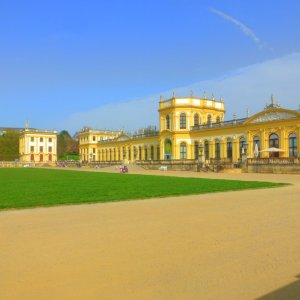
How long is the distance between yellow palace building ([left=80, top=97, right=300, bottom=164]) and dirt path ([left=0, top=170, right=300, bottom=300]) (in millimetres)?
34865

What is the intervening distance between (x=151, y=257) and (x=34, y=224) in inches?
165

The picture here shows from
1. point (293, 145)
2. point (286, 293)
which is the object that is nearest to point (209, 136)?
point (293, 145)

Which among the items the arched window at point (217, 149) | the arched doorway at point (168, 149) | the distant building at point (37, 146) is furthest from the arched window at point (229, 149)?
the distant building at point (37, 146)

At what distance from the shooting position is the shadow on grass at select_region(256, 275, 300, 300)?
14.3 ft

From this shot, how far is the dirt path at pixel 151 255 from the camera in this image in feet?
15.3

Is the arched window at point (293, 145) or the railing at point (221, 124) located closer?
→ the arched window at point (293, 145)

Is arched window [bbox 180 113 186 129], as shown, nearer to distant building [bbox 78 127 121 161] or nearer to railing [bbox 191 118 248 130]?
railing [bbox 191 118 248 130]

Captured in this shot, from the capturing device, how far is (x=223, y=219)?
9570mm

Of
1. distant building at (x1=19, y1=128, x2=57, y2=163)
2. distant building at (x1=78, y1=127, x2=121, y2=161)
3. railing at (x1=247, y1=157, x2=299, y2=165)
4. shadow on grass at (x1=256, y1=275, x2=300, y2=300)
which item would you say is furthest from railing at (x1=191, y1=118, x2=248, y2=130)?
distant building at (x1=19, y1=128, x2=57, y2=163)

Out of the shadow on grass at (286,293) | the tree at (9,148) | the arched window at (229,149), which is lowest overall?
the shadow on grass at (286,293)

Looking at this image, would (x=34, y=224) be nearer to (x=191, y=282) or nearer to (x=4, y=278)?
(x=4, y=278)

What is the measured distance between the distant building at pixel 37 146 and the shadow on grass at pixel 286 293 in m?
113

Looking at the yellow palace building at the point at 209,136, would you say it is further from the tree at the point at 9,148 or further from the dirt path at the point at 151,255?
the tree at the point at 9,148

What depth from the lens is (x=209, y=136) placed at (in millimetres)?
56406
